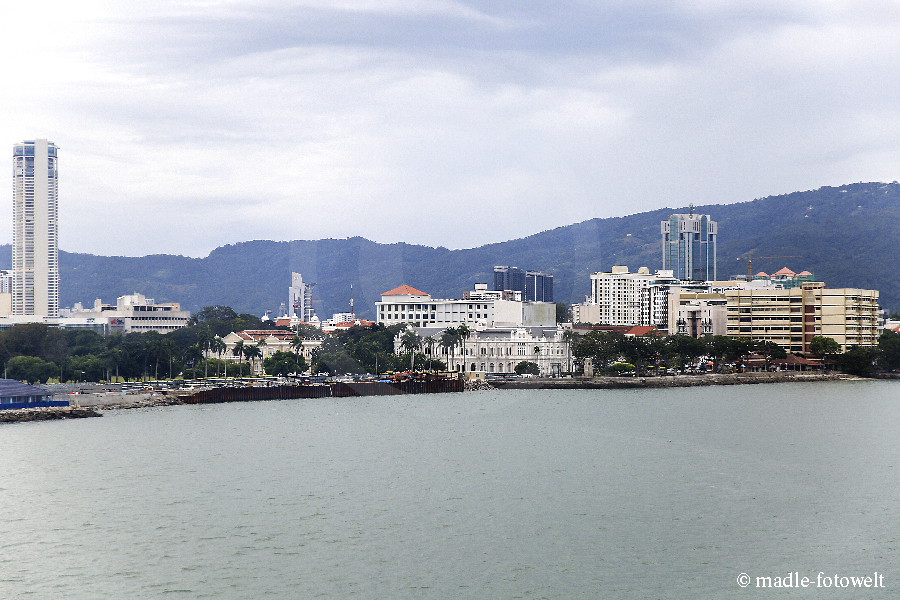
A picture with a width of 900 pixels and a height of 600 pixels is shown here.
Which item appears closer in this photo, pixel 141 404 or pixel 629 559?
pixel 629 559

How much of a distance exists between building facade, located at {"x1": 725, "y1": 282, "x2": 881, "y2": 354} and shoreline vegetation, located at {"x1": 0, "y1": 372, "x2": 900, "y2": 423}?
913 cm

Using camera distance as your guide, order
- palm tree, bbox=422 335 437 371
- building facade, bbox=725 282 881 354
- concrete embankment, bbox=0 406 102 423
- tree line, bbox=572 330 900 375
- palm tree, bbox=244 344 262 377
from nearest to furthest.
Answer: concrete embankment, bbox=0 406 102 423 → tree line, bbox=572 330 900 375 → palm tree, bbox=244 344 262 377 → building facade, bbox=725 282 881 354 → palm tree, bbox=422 335 437 371

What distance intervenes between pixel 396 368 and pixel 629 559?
6365 cm

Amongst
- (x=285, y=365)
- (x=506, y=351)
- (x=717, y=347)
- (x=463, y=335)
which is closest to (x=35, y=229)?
(x=285, y=365)

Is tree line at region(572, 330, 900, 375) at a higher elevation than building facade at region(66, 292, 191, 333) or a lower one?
lower

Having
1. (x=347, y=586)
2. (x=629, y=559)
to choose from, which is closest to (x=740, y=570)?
(x=629, y=559)

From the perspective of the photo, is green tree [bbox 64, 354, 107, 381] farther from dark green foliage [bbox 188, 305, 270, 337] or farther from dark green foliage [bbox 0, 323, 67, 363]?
dark green foliage [bbox 188, 305, 270, 337]

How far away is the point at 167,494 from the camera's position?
Answer: 27.9 m

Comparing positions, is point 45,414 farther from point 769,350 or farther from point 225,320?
point 225,320

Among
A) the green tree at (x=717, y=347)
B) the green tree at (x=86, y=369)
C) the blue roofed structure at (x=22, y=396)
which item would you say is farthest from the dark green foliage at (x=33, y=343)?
the green tree at (x=717, y=347)

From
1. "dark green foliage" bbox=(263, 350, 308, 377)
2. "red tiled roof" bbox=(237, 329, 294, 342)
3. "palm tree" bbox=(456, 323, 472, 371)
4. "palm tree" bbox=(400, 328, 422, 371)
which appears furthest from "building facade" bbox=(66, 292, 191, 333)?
"palm tree" bbox=(456, 323, 472, 371)

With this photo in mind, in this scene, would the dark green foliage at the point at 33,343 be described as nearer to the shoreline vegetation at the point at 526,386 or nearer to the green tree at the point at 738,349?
the shoreline vegetation at the point at 526,386

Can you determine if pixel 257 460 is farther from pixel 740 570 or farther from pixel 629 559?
pixel 740 570

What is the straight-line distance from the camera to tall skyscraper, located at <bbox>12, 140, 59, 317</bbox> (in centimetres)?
16625
